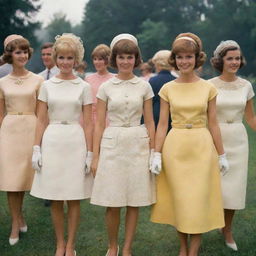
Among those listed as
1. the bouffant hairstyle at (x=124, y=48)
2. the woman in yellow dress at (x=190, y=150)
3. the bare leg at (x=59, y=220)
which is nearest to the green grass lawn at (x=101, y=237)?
the bare leg at (x=59, y=220)

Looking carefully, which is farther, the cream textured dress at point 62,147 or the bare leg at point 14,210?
the bare leg at point 14,210

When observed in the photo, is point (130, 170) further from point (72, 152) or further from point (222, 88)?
point (222, 88)

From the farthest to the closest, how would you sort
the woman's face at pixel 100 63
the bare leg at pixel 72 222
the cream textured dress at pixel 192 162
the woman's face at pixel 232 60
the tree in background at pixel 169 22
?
the tree in background at pixel 169 22, the woman's face at pixel 100 63, the woman's face at pixel 232 60, the bare leg at pixel 72 222, the cream textured dress at pixel 192 162

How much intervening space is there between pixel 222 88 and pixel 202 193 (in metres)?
1.48

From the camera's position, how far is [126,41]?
4.93m

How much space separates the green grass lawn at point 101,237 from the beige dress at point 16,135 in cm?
75

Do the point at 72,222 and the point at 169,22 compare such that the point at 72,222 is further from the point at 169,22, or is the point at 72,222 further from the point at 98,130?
the point at 169,22

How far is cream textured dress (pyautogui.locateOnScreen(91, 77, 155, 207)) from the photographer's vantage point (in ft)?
16.1

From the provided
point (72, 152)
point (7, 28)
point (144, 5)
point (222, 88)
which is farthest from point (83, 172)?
point (144, 5)

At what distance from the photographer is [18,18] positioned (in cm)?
4297

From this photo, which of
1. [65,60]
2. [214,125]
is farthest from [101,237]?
[65,60]

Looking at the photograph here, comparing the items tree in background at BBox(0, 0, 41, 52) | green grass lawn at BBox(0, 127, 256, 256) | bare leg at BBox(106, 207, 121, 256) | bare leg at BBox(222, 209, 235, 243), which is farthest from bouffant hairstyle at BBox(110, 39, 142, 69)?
tree in background at BBox(0, 0, 41, 52)

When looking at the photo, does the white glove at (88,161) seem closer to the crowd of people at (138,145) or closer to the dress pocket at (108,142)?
the crowd of people at (138,145)

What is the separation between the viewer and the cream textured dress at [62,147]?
5055mm
